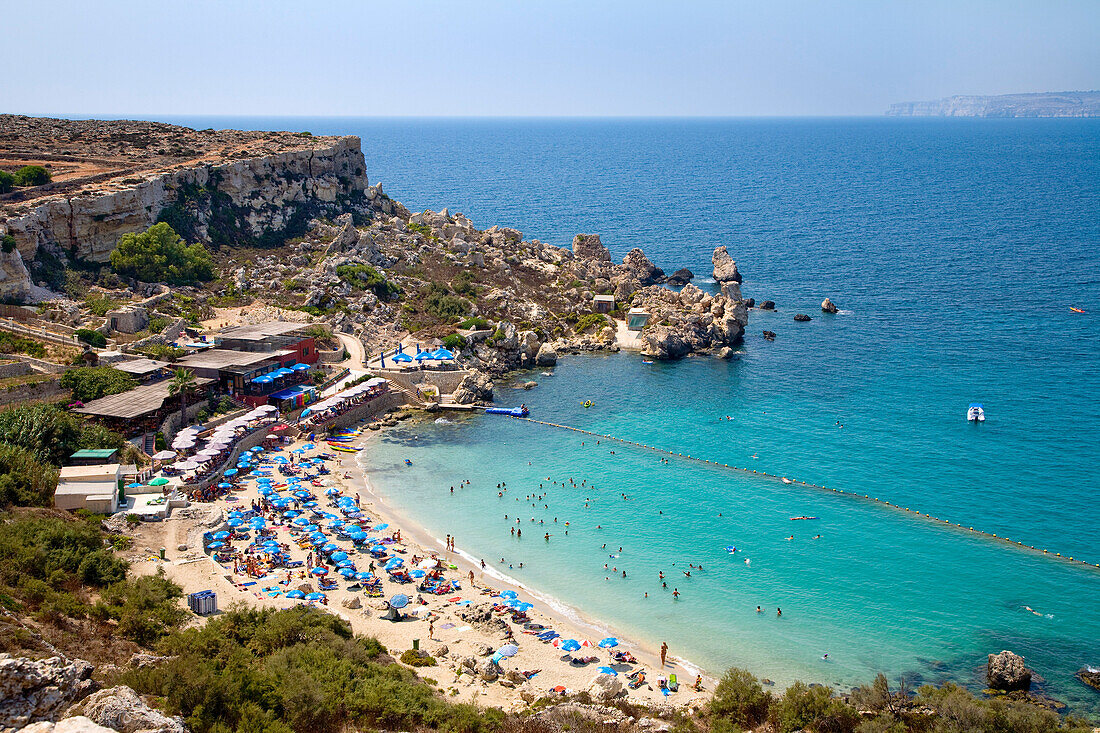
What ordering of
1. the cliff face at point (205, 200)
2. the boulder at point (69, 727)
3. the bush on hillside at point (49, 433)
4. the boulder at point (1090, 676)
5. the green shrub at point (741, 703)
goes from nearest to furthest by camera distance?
1. the boulder at point (69, 727)
2. the green shrub at point (741, 703)
3. the boulder at point (1090, 676)
4. the bush on hillside at point (49, 433)
5. the cliff face at point (205, 200)

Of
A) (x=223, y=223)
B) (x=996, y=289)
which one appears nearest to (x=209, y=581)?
(x=223, y=223)

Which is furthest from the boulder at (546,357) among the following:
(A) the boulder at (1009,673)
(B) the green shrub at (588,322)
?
(A) the boulder at (1009,673)

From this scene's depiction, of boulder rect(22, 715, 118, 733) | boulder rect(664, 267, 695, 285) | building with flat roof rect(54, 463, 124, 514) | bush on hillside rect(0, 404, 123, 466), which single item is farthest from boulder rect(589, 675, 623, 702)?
boulder rect(664, 267, 695, 285)

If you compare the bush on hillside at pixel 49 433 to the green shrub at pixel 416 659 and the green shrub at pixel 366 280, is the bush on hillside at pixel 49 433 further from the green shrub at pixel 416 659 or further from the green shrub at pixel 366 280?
the green shrub at pixel 366 280

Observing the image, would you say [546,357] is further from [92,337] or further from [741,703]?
[741,703]

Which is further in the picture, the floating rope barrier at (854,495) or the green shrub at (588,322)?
the green shrub at (588,322)

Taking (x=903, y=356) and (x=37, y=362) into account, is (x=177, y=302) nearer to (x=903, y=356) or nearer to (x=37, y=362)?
(x=37, y=362)

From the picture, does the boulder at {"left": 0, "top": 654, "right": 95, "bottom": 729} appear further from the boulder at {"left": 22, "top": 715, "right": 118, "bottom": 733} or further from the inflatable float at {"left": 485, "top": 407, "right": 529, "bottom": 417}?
the inflatable float at {"left": 485, "top": 407, "right": 529, "bottom": 417}
